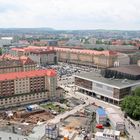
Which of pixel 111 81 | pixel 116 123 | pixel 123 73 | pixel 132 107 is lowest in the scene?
pixel 116 123

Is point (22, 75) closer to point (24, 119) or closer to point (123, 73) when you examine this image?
point (24, 119)

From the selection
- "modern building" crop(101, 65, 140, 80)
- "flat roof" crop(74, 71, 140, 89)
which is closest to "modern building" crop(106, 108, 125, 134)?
"flat roof" crop(74, 71, 140, 89)

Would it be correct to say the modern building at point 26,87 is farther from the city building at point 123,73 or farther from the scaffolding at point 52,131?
the scaffolding at point 52,131

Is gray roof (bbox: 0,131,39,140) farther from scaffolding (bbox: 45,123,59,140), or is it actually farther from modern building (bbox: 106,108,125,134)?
modern building (bbox: 106,108,125,134)

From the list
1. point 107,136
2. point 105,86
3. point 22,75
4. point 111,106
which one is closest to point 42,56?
point 22,75

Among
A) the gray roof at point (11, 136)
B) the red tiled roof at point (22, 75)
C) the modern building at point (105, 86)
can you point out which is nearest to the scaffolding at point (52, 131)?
the gray roof at point (11, 136)

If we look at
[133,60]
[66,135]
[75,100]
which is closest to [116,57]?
[133,60]
